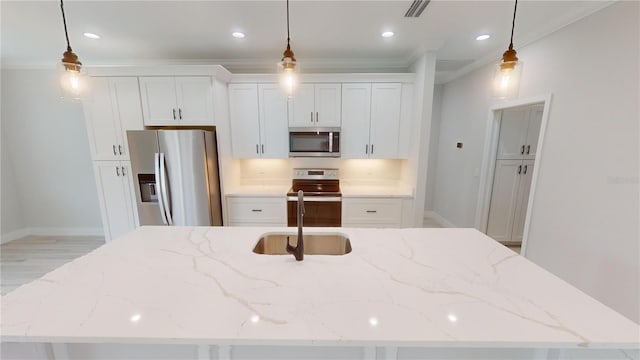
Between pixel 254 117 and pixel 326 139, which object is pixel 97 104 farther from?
pixel 326 139

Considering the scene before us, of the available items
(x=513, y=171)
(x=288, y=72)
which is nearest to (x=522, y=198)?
(x=513, y=171)

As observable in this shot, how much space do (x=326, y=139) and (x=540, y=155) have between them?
2.23 m

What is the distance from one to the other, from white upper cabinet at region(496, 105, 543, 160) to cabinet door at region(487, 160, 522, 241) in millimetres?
124

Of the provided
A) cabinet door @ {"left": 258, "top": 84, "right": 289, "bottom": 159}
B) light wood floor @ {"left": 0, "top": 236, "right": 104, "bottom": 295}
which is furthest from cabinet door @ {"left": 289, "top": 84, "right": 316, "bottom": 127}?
light wood floor @ {"left": 0, "top": 236, "right": 104, "bottom": 295}

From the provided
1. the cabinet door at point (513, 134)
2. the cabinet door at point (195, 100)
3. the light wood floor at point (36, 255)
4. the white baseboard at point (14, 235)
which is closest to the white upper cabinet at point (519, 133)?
the cabinet door at point (513, 134)

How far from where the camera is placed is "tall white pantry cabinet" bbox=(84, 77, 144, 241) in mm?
2832

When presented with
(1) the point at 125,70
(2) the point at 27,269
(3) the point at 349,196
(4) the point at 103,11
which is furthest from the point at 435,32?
(2) the point at 27,269

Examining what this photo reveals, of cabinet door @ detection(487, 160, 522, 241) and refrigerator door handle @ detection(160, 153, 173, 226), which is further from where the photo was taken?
cabinet door @ detection(487, 160, 522, 241)

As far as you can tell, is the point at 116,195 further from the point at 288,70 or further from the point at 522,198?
the point at 522,198

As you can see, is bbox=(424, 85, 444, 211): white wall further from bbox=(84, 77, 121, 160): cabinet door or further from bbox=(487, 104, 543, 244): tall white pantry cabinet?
bbox=(84, 77, 121, 160): cabinet door

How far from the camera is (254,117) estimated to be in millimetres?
A: 3195

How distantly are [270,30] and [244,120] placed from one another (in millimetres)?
1181

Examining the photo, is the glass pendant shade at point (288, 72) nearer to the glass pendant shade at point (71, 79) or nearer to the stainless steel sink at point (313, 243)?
the stainless steel sink at point (313, 243)

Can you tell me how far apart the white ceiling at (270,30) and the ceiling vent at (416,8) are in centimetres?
4
